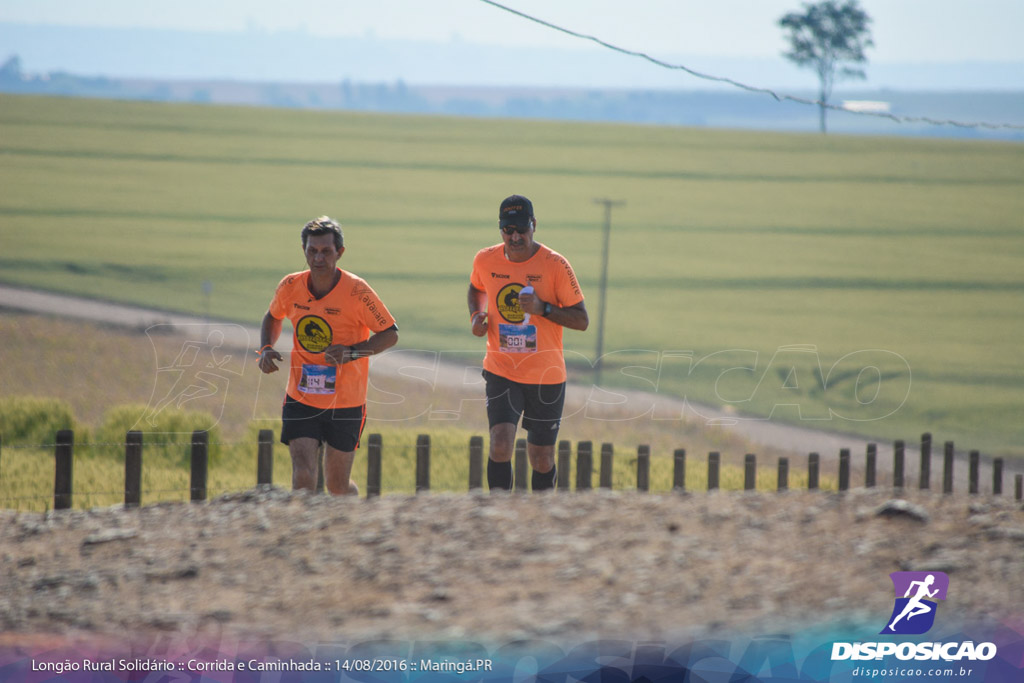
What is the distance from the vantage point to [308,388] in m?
6.99

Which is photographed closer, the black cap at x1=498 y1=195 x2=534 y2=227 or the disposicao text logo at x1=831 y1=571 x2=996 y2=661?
the disposicao text logo at x1=831 y1=571 x2=996 y2=661

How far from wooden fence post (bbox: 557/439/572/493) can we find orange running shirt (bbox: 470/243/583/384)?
57.1 inches

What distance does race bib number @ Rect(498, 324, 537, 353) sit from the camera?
7340 mm

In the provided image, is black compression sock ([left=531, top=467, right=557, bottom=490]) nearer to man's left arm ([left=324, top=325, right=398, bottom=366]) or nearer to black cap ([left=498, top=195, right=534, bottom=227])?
man's left arm ([left=324, top=325, right=398, bottom=366])

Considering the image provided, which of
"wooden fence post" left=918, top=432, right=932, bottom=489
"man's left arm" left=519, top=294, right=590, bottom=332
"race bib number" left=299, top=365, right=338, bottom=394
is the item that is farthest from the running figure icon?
"wooden fence post" left=918, top=432, right=932, bottom=489

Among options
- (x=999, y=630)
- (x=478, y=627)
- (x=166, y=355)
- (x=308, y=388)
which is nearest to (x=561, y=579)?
(x=478, y=627)

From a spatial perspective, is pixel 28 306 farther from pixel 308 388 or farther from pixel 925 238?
pixel 925 238

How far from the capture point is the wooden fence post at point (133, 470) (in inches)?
285

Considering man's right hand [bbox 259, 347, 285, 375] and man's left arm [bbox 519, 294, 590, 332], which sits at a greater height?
man's left arm [bbox 519, 294, 590, 332]

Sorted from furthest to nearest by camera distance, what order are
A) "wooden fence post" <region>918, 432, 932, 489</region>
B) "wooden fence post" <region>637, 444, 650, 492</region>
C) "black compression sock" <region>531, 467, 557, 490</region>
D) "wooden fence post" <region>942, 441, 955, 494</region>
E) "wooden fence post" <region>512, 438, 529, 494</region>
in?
"wooden fence post" <region>942, 441, 955, 494</region> → "wooden fence post" <region>918, 432, 932, 489</region> → "wooden fence post" <region>637, 444, 650, 492</region> → "wooden fence post" <region>512, 438, 529, 494</region> → "black compression sock" <region>531, 467, 557, 490</region>

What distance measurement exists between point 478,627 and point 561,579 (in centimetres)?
55

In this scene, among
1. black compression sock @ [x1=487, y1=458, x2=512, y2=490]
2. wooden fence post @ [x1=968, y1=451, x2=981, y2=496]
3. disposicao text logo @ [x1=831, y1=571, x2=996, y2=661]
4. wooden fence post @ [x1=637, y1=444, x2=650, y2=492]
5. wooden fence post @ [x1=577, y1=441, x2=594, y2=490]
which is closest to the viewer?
disposicao text logo @ [x1=831, y1=571, x2=996, y2=661]

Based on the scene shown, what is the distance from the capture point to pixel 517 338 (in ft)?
24.2

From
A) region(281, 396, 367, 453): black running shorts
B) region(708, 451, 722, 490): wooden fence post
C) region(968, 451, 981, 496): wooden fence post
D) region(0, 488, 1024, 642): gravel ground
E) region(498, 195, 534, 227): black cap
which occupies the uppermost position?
region(498, 195, 534, 227): black cap
